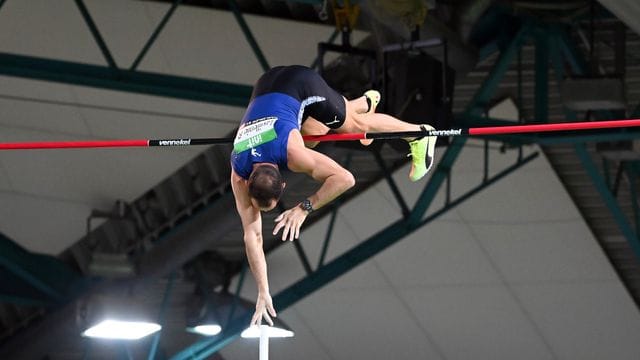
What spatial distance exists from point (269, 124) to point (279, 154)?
0.27 meters

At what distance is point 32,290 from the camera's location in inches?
A: 931

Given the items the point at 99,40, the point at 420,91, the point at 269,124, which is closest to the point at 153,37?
the point at 99,40

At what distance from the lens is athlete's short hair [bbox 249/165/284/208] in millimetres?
11062

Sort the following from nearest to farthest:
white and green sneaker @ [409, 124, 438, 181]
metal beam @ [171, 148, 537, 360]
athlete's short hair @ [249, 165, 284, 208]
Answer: athlete's short hair @ [249, 165, 284, 208]
white and green sneaker @ [409, 124, 438, 181]
metal beam @ [171, 148, 537, 360]

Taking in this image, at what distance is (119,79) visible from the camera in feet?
60.3

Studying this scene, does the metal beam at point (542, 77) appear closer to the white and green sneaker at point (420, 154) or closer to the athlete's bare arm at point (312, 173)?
the white and green sneaker at point (420, 154)

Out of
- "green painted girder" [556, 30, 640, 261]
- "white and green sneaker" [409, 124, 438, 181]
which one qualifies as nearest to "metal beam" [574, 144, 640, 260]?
"green painted girder" [556, 30, 640, 261]

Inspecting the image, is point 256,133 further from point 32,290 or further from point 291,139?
point 32,290

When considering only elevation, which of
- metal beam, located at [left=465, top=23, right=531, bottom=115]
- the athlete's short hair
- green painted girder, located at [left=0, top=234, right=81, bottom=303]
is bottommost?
the athlete's short hair

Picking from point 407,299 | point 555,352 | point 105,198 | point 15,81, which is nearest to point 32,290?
Answer: point 105,198

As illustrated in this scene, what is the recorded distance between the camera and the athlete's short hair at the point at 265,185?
11.1 m

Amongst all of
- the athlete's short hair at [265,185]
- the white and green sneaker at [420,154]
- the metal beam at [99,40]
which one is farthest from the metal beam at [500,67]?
the athlete's short hair at [265,185]

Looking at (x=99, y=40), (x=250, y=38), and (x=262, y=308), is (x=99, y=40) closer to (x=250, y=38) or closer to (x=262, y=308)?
(x=250, y=38)

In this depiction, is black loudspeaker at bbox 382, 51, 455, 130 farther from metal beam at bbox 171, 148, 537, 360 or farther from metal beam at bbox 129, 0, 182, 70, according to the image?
metal beam at bbox 171, 148, 537, 360
